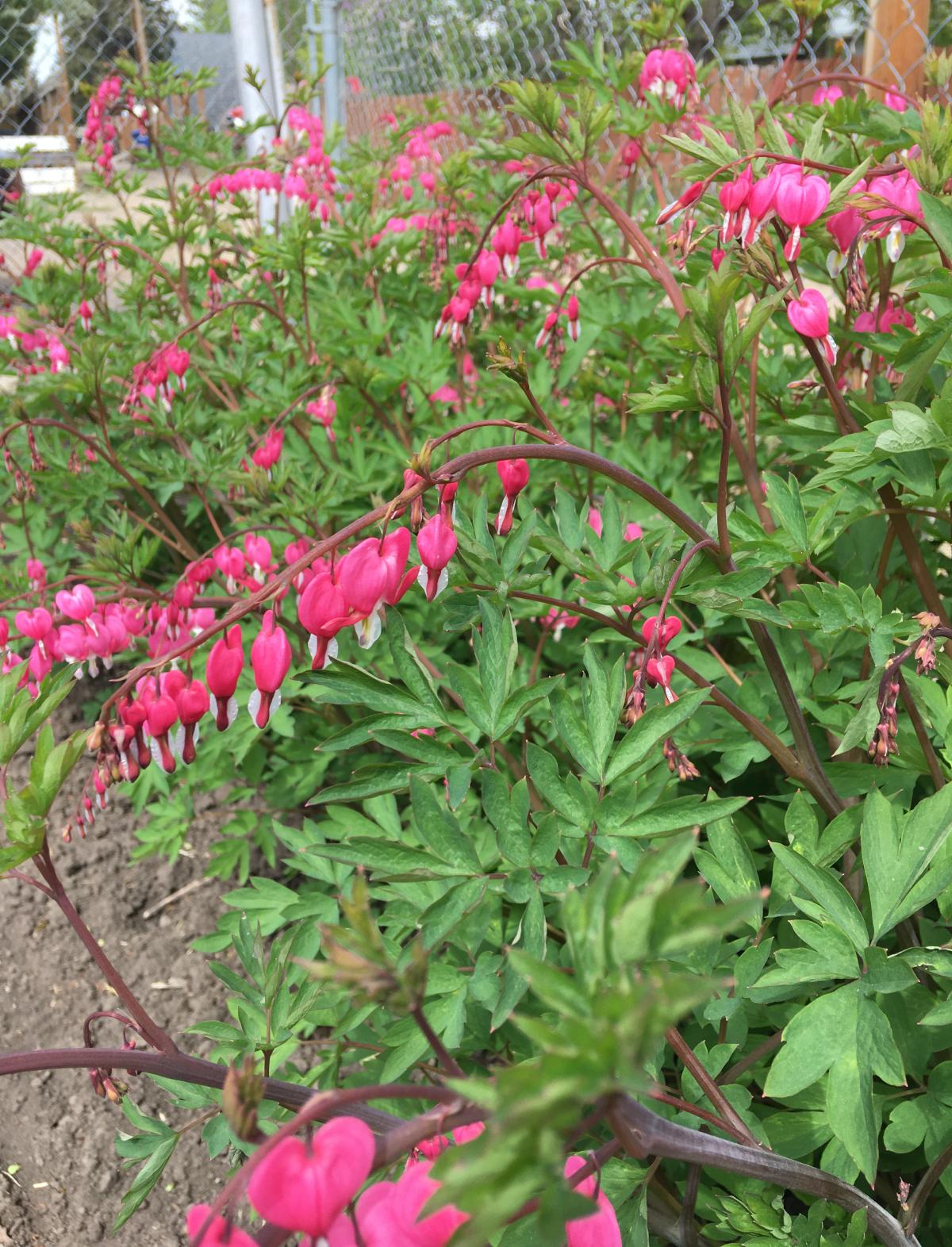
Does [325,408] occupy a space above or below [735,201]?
below

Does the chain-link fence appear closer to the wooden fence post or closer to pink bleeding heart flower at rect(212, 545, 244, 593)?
the wooden fence post

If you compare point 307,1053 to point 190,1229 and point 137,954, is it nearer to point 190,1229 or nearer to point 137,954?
point 137,954

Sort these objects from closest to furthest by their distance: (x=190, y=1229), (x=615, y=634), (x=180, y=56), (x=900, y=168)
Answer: (x=190, y=1229), (x=900, y=168), (x=615, y=634), (x=180, y=56)

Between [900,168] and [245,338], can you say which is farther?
[245,338]

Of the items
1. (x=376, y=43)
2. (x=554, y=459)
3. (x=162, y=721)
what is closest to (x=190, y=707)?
(x=162, y=721)

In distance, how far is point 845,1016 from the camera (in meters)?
0.86

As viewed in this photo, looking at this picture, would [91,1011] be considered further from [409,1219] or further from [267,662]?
[409,1219]

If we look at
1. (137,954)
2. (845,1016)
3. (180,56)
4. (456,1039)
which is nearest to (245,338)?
(137,954)

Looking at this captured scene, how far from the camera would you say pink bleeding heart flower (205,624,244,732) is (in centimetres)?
93

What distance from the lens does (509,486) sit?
42.3 inches

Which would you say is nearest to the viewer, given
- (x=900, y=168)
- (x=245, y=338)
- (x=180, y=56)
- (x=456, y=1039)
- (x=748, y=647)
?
(x=456, y=1039)

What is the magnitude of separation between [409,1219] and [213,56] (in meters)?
6.57

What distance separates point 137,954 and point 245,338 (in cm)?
171

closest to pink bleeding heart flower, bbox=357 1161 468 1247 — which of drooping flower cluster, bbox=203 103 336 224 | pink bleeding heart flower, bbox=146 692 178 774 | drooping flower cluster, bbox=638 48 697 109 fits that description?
pink bleeding heart flower, bbox=146 692 178 774
